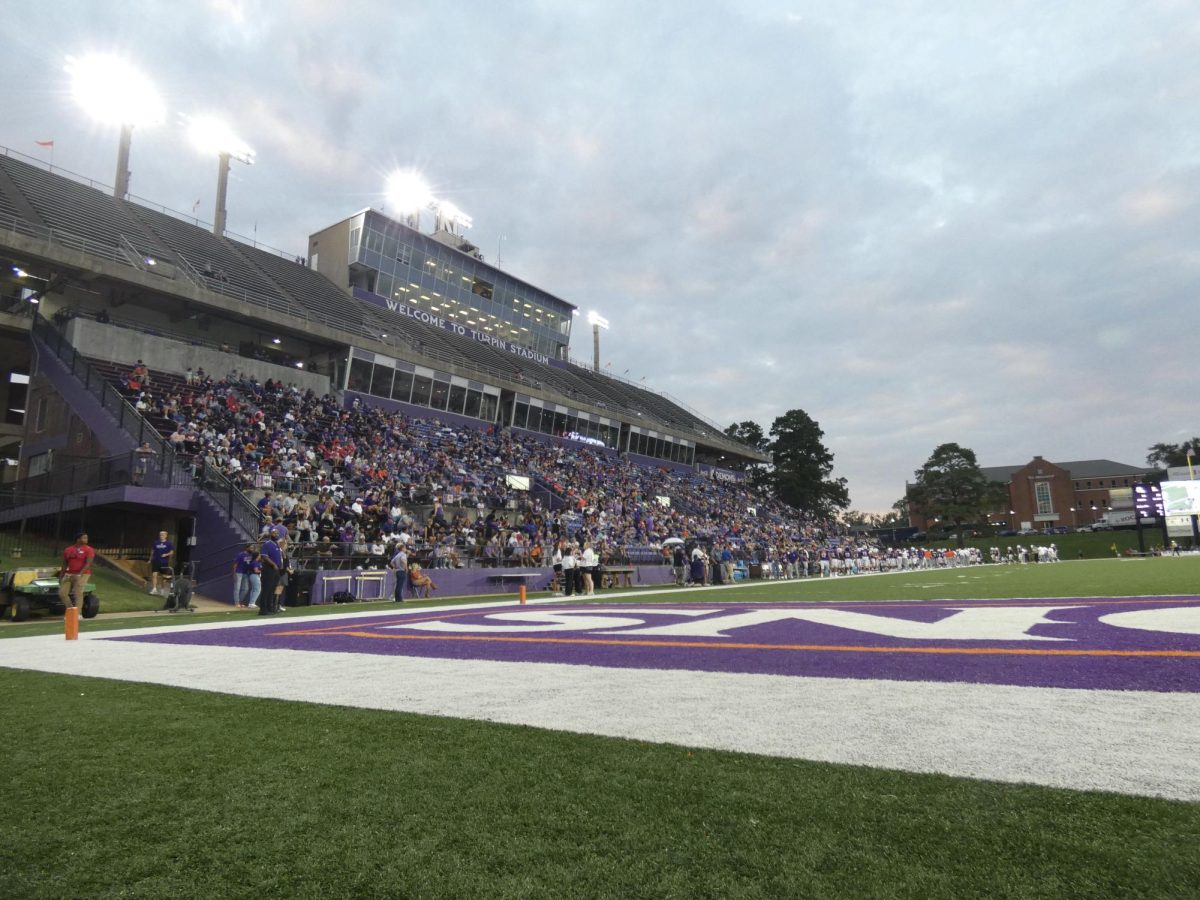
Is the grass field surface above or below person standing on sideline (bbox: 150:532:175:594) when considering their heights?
below

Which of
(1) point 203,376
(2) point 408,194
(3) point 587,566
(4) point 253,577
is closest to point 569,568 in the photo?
(3) point 587,566

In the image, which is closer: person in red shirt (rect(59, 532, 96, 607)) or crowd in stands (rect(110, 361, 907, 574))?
person in red shirt (rect(59, 532, 96, 607))

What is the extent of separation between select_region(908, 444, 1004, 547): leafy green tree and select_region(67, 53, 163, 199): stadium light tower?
86.9 m

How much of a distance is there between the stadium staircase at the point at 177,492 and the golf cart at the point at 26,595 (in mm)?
4191

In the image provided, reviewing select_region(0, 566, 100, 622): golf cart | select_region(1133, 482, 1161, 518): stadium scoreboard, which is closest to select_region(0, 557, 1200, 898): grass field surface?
select_region(0, 566, 100, 622): golf cart

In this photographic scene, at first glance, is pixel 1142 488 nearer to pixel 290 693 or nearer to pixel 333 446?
pixel 333 446

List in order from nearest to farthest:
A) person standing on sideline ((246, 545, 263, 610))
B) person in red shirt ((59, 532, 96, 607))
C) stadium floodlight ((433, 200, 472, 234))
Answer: person in red shirt ((59, 532, 96, 607))
person standing on sideline ((246, 545, 263, 610))
stadium floodlight ((433, 200, 472, 234))

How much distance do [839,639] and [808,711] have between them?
144 inches

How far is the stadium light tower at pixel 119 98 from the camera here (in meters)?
33.4

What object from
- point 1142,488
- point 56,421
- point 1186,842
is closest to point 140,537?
point 56,421

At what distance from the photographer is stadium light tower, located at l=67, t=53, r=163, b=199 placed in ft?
110

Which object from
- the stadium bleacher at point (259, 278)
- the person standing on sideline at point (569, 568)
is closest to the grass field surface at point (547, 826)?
the person standing on sideline at point (569, 568)

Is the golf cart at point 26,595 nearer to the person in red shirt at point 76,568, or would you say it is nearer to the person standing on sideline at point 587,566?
the person in red shirt at point 76,568

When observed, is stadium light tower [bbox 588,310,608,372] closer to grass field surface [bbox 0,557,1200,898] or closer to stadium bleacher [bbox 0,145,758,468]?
stadium bleacher [bbox 0,145,758,468]
